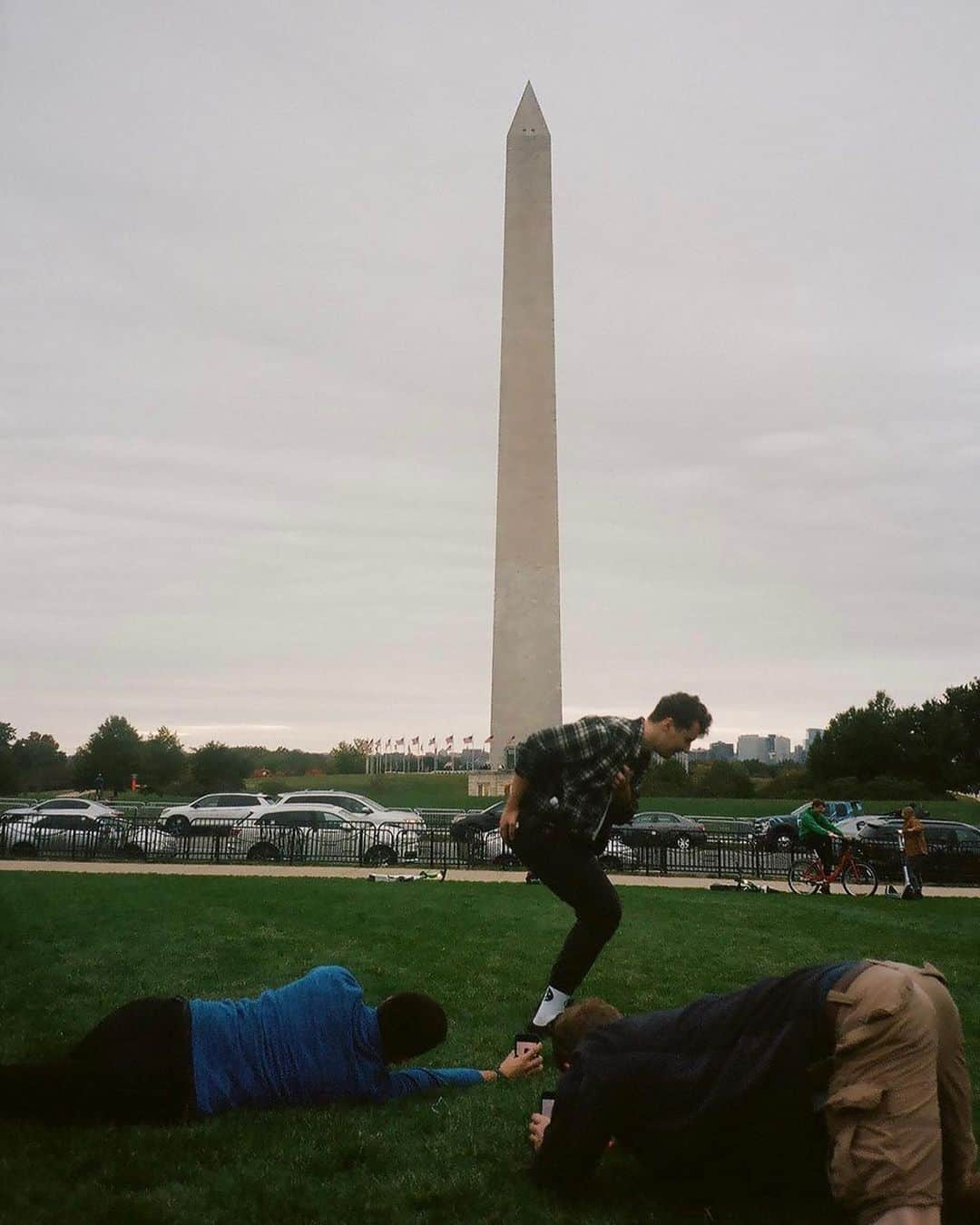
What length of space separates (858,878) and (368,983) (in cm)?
1371

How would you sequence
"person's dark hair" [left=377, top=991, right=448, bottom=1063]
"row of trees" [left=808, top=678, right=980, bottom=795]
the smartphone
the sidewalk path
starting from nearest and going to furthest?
"person's dark hair" [left=377, top=991, right=448, bottom=1063], the smartphone, the sidewalk path, "row of trees" [left=808, top=678, right=980, bottom=795]

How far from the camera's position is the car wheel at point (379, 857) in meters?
25.0

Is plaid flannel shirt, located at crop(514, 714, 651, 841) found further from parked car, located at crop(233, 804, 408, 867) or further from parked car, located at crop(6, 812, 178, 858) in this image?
parked car, located at crop(6, 812, 178, 858)

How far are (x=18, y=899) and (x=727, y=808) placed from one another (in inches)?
1639

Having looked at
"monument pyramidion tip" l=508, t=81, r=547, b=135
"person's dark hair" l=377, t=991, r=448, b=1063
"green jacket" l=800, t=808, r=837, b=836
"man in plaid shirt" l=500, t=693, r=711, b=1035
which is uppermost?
"monument pyramidion tip" l=508, t=81, r=547, b=135

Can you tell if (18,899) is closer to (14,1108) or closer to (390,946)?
(390,946)

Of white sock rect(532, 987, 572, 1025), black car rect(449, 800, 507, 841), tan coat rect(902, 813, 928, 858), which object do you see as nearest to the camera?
white sock rect(532, 987, 572, 1025)

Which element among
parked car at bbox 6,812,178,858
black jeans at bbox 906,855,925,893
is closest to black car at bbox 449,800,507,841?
parked car at bbox 6,812,178,858

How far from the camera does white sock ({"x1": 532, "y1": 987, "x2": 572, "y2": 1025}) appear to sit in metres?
5.74

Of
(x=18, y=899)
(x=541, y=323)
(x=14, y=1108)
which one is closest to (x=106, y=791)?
(x=541, y=323)

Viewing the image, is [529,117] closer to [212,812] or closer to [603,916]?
[212,812]

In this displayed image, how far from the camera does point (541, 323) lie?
133ft

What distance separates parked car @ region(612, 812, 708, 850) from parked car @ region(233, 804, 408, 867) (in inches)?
201

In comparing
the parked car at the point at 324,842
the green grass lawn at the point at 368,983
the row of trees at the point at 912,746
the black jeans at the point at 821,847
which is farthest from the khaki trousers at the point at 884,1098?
the row of trees at the point at 912,746
